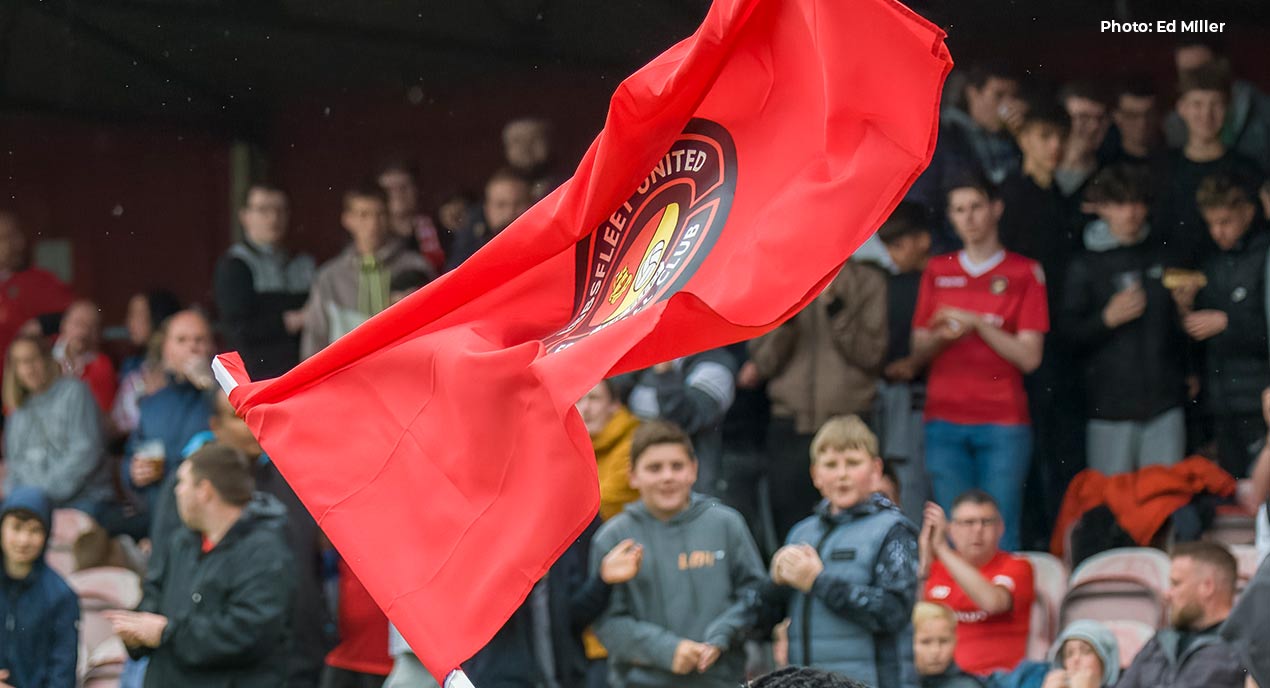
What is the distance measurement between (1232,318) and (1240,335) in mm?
58

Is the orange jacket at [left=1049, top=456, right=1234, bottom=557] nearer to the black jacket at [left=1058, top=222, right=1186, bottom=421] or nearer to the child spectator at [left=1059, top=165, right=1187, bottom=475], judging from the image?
the child spectator at [left=1059, top=165, right=1187, bottom=475]

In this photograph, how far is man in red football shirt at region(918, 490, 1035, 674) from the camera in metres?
5.55

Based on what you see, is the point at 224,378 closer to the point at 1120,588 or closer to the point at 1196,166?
the point at 1120,588

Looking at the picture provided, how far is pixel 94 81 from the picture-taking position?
7.51 metres

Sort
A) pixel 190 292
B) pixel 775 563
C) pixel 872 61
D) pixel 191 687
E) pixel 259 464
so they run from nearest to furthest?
pixel 872 61
pixel 775 563
pixel 191 687
pixel 259 464
pixel 190 292

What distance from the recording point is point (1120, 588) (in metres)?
5.60

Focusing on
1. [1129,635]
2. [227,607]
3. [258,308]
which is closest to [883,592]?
[1129,635]

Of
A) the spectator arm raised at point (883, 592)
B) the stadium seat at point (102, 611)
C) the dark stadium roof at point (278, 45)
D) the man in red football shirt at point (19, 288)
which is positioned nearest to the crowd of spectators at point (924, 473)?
the spectator arm raised at point (883, 592)

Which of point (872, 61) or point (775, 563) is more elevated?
point (872, 61)

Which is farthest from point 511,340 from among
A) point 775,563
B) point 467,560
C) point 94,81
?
point 94,81

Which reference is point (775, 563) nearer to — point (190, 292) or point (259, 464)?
point (259, 464)

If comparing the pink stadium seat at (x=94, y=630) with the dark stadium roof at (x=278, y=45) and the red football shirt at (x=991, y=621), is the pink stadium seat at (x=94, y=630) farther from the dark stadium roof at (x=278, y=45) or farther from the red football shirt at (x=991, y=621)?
the red football shirt at (x=991, y=621)

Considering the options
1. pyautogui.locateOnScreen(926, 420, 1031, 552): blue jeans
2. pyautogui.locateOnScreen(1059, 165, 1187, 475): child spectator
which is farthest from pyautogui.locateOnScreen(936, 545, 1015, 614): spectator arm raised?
pyautogui.locateOnScreen(1059, 165, 1187, 475): child spectator

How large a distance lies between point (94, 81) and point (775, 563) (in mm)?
3653
